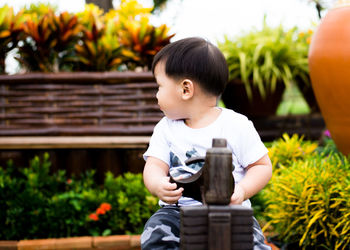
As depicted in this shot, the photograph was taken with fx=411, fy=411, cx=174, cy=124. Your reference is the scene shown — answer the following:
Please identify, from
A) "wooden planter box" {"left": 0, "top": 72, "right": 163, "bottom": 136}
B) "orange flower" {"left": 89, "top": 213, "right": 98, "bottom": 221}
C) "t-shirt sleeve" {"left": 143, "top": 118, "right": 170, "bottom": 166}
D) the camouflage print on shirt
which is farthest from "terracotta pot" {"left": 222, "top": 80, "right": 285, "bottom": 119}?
the camouflage print on shirt

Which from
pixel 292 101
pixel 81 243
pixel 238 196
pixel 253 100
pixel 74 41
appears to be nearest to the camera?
pixel 238 196

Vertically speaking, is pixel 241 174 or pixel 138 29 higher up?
pixel 138 29

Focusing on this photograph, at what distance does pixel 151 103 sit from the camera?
301 centimetres

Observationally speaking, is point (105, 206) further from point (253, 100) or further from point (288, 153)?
point (253, 100)

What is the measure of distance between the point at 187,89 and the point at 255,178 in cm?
40

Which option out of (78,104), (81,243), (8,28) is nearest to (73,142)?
(78,104)

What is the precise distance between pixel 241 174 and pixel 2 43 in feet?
7.49

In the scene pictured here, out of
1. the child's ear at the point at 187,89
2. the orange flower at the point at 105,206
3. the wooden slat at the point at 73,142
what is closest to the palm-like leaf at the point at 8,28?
the wooden slat at the point at 73,142

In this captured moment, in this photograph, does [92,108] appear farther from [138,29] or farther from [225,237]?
[225,237]

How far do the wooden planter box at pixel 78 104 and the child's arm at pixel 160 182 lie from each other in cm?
139

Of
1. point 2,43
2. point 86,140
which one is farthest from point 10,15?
point 86,140

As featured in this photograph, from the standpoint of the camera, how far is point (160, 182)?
1.37 m

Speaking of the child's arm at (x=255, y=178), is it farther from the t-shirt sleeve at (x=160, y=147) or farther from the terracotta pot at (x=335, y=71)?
the terracotta pot at (x=335, y=71)

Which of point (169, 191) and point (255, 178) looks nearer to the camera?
point (169, 191)
